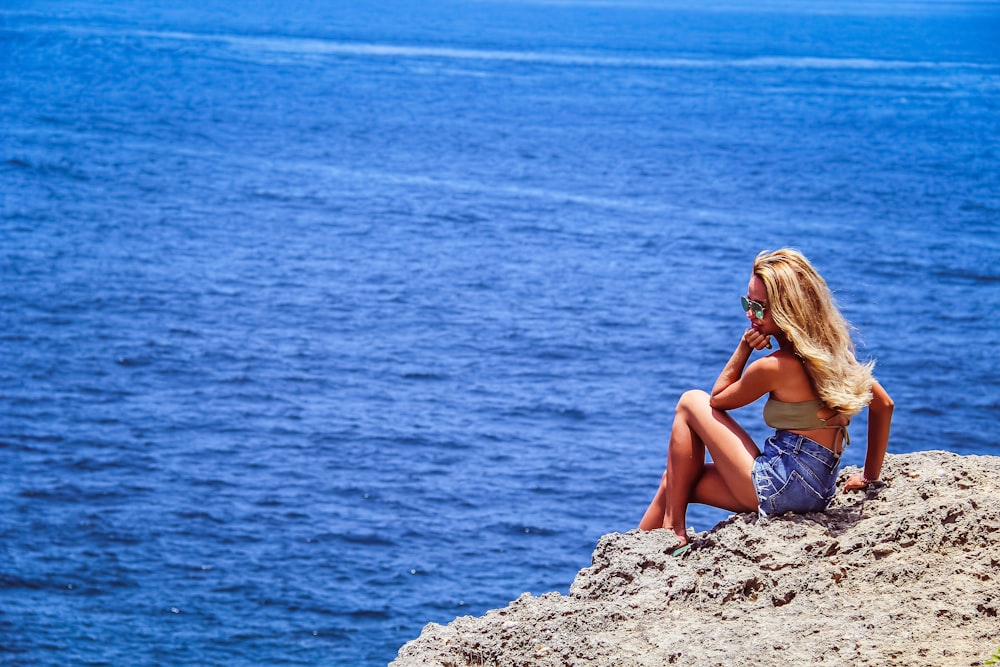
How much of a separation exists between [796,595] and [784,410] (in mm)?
1433

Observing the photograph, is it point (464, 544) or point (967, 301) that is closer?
point (464, 544)

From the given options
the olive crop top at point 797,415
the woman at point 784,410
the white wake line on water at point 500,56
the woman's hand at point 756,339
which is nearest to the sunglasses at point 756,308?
the woman at point 784,410

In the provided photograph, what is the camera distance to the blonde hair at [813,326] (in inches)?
312

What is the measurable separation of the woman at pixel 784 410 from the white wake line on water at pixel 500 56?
116 meters

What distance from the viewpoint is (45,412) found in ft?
120

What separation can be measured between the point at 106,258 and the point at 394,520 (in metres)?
27.1

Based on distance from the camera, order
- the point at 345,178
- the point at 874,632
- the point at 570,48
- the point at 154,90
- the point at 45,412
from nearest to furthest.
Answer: the point at 874,632 → the point at 45,412 → the point at 345,178 → the point at 154,90 → the point at 570,48

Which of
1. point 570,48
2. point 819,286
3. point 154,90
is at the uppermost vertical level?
point 570,48

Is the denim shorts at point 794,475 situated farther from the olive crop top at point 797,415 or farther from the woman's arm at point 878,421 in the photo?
the woman's arm at point 878,421

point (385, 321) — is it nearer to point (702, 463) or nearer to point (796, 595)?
point (702, 463)

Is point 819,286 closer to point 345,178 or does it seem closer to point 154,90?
point 345,178

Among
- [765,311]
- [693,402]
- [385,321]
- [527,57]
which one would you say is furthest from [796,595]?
[527,57]

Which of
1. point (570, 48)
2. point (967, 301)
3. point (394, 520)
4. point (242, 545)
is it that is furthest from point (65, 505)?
point (570, 48)

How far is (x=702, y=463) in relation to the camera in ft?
28.1
